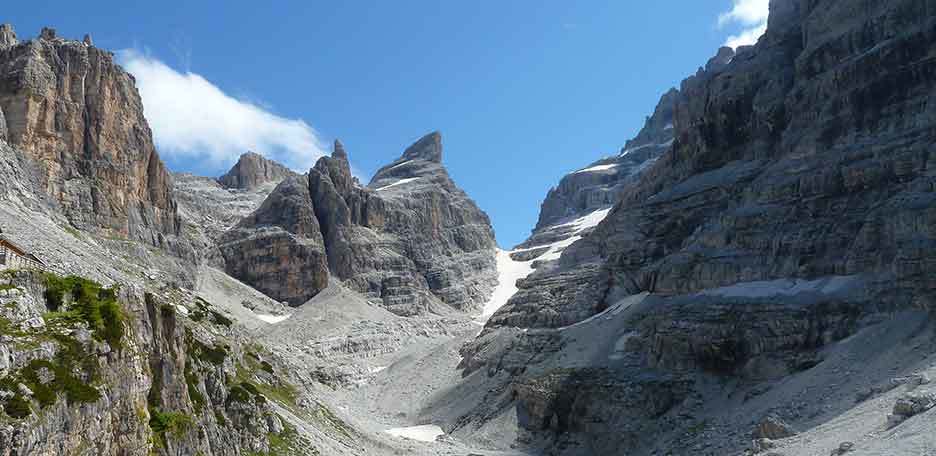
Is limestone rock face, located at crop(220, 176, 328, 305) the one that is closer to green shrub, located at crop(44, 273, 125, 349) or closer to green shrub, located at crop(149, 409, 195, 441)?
green shrub, located at crop(149, 409, 195, 441)

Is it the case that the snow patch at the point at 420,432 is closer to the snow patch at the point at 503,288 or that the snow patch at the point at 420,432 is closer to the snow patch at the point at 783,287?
the snow patch at the point at 783,287

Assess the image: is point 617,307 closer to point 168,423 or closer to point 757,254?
point 757,254

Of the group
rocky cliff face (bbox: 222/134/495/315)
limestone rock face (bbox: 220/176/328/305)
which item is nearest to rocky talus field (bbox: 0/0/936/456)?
limestone rock face (bbox: 220/176/328/305)

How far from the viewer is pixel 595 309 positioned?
98500mm

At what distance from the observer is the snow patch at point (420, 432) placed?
84125 millimetres

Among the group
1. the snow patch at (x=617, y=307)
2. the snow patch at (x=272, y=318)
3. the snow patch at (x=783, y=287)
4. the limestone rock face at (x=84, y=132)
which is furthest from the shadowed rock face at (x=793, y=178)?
the limestone rock face at (x=84, y=132)

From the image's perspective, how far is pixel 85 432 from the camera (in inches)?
1015

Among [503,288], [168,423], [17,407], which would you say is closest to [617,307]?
[168,423]

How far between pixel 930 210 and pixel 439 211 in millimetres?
137334

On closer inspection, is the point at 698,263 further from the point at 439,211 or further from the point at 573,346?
the point at 439,211

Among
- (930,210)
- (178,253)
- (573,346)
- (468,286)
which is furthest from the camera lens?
(468,286)

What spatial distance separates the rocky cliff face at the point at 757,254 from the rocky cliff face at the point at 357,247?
51.2 meters

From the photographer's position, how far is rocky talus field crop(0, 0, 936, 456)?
3381cm

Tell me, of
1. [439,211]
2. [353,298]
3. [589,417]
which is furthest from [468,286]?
[589,417]
